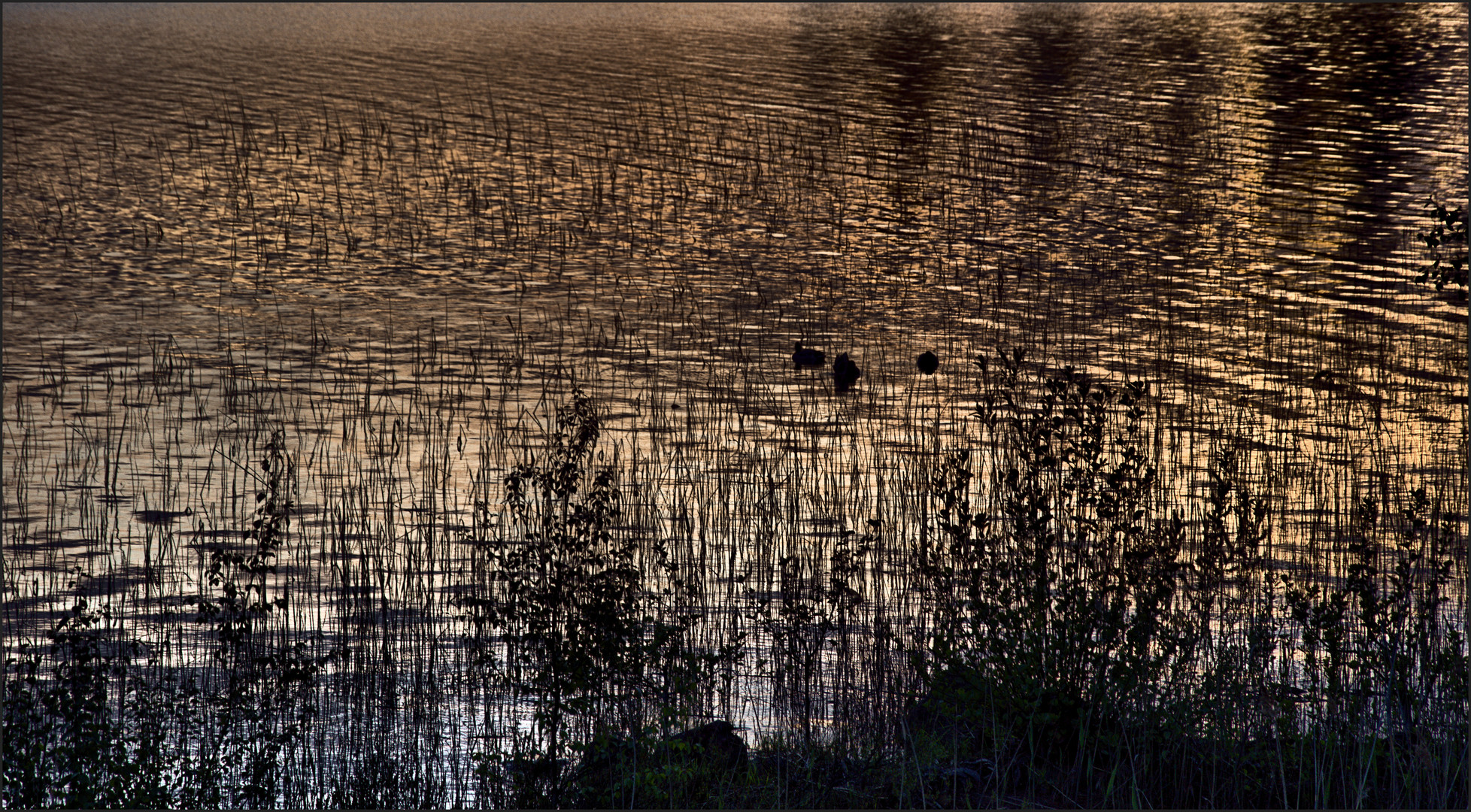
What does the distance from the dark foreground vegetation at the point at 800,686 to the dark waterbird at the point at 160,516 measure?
49.7 inches

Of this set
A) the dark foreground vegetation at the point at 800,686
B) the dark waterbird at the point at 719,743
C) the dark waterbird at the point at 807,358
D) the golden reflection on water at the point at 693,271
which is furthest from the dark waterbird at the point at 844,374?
the dark waterbird at the point at 719,743

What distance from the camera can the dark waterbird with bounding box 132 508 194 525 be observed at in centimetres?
1195

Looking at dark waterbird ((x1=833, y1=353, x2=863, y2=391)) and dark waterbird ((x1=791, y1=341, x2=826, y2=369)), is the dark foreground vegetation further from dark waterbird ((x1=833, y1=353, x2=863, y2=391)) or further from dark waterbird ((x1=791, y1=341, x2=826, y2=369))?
dark waterbird ((x1=791, y1=341, x2=826, y2=369))

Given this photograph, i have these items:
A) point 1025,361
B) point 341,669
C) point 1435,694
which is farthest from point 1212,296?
point 341,669

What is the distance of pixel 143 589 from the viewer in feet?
35.1

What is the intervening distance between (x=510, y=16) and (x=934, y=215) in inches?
1707

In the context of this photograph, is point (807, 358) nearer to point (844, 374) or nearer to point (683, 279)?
point (844, 374)

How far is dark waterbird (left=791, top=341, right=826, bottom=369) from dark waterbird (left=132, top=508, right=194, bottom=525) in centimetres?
743

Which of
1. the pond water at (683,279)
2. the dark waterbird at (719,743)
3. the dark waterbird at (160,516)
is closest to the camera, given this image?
the dark waterbird at (719,743)

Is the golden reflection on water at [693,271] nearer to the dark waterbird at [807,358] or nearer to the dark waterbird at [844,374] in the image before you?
the dark waterbird at [844,374]

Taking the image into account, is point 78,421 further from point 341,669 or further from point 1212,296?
point 1212,296

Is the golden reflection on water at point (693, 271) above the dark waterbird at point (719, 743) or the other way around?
above

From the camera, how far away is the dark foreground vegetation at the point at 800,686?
25.9 ft

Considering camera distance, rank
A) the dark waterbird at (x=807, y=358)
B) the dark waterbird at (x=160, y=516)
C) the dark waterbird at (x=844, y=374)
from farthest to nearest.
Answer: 1. the dark waterbird at (x=807, y=358)
2. the dark waterbird at (x=844, y=374)
3. the dark waterbird at (x=160, y=516)
